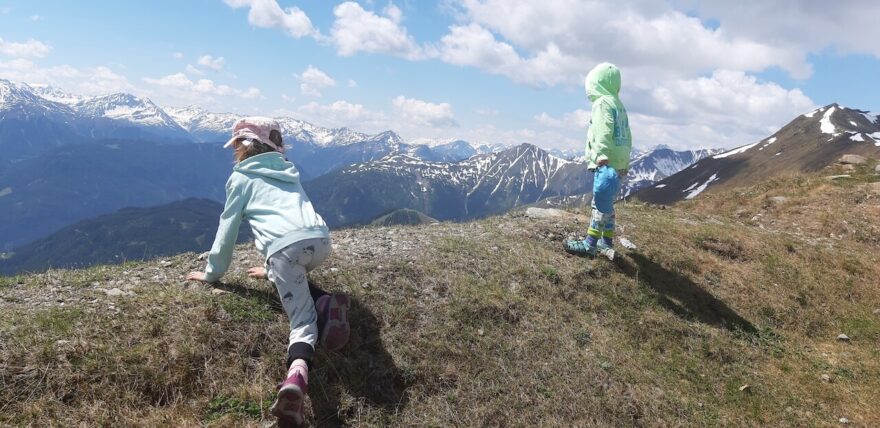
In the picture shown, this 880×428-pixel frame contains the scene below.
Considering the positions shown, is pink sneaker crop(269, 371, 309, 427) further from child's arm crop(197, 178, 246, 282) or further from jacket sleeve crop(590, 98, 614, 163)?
jacket sleeve crop(590, 98, 614, 163)

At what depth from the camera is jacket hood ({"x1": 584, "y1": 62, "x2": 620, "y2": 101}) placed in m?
11.1

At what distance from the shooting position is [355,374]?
6637 mm

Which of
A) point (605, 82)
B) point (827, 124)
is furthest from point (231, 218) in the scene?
point (827, 124)

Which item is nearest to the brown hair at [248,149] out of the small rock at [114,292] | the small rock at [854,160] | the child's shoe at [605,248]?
the small rock at [114,292]

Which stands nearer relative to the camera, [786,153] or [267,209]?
[267,209]

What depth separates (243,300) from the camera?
7.13 metres

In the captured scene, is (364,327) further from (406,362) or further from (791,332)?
(791,332)

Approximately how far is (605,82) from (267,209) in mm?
8499

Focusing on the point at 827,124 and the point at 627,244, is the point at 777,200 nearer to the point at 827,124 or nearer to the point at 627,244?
the point at 627,244

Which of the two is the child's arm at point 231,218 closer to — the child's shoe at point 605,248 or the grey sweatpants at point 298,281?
the grey sweatpants at point 298,281

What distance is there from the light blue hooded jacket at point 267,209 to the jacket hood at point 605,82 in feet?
25.1

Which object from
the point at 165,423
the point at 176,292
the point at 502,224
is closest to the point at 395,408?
the point at 165,423

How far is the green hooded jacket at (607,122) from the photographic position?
10594mm

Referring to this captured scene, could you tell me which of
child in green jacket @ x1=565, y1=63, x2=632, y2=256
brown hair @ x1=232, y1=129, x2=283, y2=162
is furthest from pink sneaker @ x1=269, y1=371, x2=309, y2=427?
child in green jacket @ x1=565, y1=63, x2=632, y2=256
